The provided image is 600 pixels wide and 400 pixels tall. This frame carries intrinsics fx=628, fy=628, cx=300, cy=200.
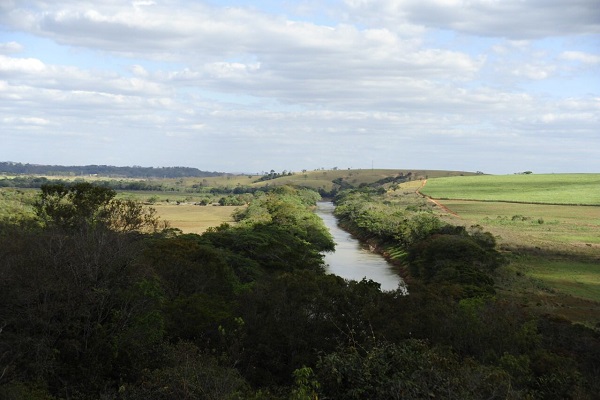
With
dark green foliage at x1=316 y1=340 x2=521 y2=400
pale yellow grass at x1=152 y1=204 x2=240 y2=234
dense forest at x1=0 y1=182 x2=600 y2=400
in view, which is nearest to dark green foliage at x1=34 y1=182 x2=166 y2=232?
dense forest at x1=0 y1=182 x2=600 y2=400

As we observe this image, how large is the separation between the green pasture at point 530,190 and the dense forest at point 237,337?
121930 millimetres

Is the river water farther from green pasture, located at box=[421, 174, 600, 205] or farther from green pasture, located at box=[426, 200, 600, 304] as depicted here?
green pasture, located at box=[421, 174, 600, 205]

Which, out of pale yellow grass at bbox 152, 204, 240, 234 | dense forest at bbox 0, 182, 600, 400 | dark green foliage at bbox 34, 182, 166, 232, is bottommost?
pale yellow grass at bbox 152, 204, 240, 234

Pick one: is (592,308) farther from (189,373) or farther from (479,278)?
(189,373)

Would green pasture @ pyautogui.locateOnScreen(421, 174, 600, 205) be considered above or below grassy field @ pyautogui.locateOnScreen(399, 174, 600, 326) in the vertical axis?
above

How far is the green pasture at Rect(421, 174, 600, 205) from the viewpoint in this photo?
153000 millimetres

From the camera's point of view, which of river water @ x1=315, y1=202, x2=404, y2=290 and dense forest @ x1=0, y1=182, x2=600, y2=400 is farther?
river water @ x1=315, y1=202, x2=404, y2=290

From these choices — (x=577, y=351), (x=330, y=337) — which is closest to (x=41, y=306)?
(x=330, y=337)

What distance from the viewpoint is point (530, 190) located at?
6850 inches

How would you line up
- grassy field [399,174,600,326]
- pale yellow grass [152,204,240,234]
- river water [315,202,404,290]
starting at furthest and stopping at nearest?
1. pale yellow grass [152,204,240,234]
2. river water [315,202,404,290]
3. grassy field [399,174,600,326]

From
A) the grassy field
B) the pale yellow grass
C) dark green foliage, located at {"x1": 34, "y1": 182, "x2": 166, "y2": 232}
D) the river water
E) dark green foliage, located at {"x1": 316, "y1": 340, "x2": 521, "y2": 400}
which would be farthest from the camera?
the pale yellow grass

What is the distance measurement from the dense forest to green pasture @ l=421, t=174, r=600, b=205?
122 meters

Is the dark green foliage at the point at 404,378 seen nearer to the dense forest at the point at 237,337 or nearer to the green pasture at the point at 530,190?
the dense forest at the point at 237,337

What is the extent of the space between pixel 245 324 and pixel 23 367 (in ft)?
34.8
